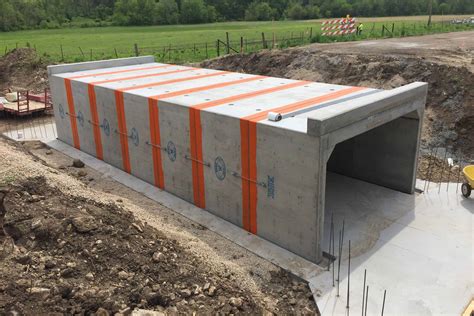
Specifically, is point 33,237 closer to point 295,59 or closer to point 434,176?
point 434,176

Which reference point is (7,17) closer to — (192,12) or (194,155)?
(192,12)

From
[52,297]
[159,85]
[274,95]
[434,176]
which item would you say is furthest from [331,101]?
[52,297]

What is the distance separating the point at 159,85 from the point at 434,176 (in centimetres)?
909

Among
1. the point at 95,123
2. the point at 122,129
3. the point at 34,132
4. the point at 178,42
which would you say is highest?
the point at 122,129

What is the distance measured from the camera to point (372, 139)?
12930mm

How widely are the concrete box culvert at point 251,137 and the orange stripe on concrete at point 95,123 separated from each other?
37mm

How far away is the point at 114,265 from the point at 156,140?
550 centimetres

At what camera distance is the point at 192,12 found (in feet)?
333

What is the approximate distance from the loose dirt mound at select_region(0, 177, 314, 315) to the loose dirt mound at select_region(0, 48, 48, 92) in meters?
20.1

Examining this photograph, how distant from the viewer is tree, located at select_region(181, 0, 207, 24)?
A: 331 feet

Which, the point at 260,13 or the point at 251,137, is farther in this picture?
the point at 260,13

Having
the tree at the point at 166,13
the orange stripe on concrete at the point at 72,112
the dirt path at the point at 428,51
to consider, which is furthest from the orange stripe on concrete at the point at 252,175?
the tree at the point at 166,13

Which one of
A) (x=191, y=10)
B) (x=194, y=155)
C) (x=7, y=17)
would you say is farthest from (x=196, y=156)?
(x=191, y=10)

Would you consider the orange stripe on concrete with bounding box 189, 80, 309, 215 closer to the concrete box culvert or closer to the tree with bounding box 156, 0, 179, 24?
the concrete box culvert
